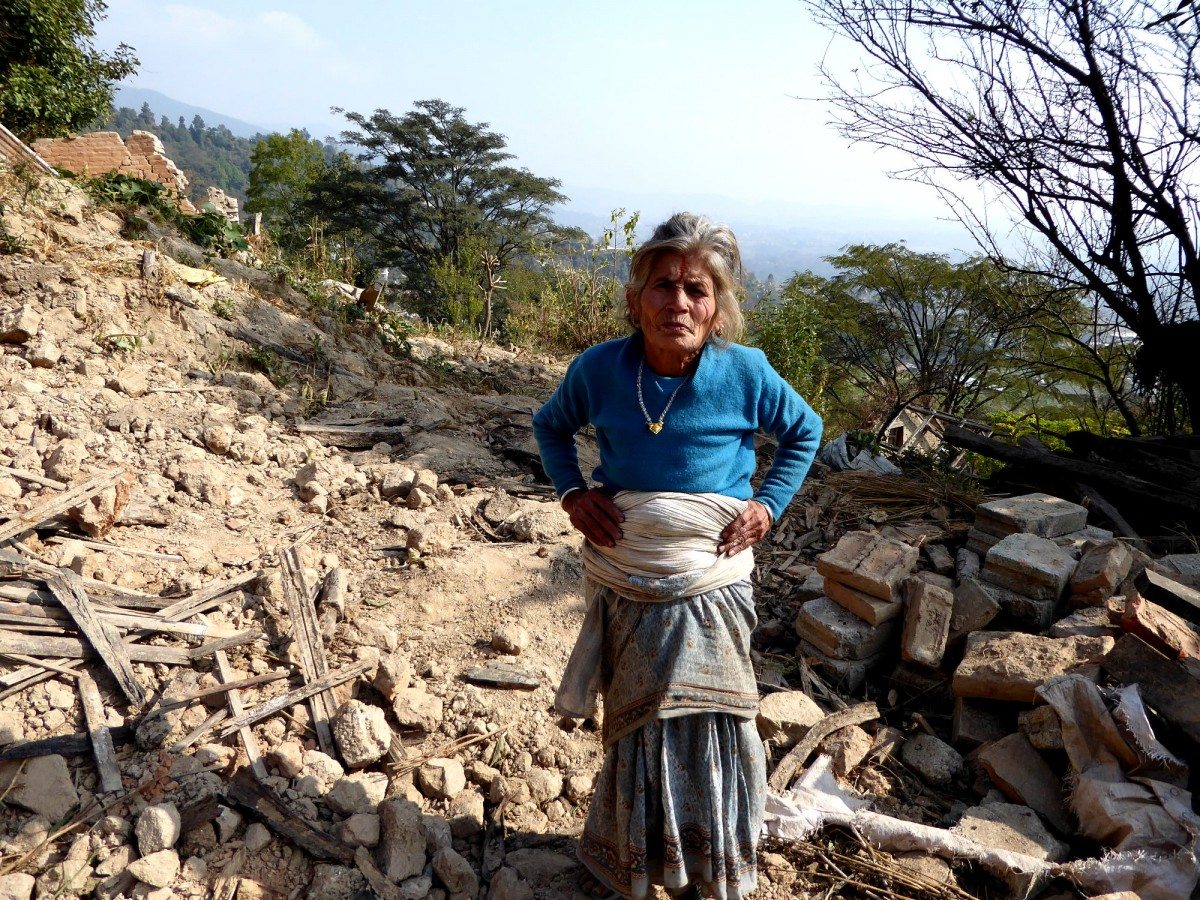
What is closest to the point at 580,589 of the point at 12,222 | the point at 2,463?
the point at 2,463

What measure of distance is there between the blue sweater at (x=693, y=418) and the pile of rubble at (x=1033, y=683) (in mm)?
1355

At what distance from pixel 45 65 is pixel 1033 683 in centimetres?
1412

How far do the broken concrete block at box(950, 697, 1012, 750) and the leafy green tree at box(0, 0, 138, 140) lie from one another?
13173 mm

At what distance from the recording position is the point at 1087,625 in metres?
2.99

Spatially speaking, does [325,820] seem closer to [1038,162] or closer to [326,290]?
[326,290]

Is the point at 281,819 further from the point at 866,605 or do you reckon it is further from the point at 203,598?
the point at 866,605

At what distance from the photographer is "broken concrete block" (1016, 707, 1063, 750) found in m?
2.54

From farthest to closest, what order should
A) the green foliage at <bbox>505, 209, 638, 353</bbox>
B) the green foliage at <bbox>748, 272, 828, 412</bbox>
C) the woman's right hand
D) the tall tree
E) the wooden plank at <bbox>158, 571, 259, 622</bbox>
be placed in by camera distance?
the tall tree < the green foliage at <bbox>505, 209, 638, 353</bbox> < the green foliage at <bbox>748, 272, 828, 412</bbox> < the wooden plank at <bbox>158, 571, 259, 622</bbox> < the woman's right hand

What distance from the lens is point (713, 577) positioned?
5.88ft

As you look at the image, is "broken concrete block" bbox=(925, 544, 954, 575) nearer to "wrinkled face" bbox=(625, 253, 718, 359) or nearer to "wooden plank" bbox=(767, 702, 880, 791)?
"wooden plank" bbox=(767, 702, 880, 791)

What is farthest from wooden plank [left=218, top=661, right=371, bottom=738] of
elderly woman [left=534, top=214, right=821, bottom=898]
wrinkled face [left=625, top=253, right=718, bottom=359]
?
wrinkled face [left=625, top=253, right=718, bottom=359]

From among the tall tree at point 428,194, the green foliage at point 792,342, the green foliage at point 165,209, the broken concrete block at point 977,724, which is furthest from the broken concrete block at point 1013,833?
the tall tree at point 428,194

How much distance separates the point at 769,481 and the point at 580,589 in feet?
5.65

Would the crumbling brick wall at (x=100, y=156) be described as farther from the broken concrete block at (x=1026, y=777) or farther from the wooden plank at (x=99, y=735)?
the broken concrete block at (x=1026, y=777)
